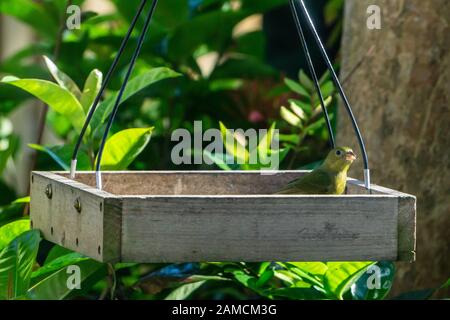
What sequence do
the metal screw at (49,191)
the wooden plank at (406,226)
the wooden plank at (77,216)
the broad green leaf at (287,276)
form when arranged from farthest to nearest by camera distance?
the broad green leaf at (287,276), the metal screw at (49,191), the wooden plank at (406,226), the wooden plank at (77,216)

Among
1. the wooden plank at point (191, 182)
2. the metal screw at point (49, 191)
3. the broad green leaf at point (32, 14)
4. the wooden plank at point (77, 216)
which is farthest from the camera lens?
the broad green leaf at point (32, 14)

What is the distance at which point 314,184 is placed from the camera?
2496 millimetres

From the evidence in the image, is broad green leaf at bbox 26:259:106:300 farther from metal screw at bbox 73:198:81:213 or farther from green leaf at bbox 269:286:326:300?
green leaf at bbox 269:286:326:300

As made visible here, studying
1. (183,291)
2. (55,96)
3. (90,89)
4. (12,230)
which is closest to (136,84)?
(90,89)

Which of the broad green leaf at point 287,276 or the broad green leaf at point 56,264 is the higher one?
the broad green leaf at point 56,264

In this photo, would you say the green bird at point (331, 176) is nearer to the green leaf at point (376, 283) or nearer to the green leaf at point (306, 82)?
the green leaf at point (376, 283)

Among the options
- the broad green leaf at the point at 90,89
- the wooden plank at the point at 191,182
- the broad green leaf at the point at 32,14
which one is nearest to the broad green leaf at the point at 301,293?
the wooden plank at the point at 191,182

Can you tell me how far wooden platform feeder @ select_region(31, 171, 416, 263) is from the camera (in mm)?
2086

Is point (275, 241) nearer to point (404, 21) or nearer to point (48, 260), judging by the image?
point (48, 260)

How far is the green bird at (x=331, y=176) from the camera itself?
8.13ft

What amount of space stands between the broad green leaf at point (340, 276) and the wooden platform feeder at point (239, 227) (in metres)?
0.42

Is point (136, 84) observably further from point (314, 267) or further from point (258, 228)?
point (258, 228)

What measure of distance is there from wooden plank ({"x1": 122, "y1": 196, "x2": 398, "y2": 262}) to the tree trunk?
42.2 inches

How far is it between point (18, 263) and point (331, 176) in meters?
0.84
